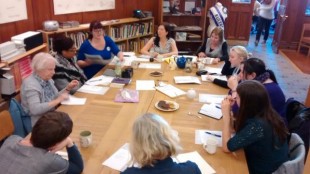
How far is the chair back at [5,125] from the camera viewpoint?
6.77 ft

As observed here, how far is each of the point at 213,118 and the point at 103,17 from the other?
376cm

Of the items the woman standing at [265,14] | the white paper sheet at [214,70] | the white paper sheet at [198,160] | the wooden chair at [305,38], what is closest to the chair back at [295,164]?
the white paper sheet at [198,160]

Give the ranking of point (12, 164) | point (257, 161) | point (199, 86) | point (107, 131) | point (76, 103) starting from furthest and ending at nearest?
point (199, 86) < point (76, 103) < point (107, 131) < point (257, 161) < point (12, 164)

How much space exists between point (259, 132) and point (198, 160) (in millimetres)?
409

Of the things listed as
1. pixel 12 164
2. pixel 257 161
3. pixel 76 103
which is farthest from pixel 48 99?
pixel 257 161

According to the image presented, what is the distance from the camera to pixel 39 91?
7.72 feet

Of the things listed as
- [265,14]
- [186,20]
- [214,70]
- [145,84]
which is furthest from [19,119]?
[265,14]

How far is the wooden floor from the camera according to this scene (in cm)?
610

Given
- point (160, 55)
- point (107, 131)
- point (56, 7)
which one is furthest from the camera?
point (56, 7)

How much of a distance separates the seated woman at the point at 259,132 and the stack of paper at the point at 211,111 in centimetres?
44

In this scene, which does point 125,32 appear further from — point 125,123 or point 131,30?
point 125,123

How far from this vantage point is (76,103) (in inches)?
97.1

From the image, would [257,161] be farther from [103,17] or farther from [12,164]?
[103,17]

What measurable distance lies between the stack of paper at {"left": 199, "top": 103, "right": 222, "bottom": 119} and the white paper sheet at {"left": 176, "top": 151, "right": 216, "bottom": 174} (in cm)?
58
